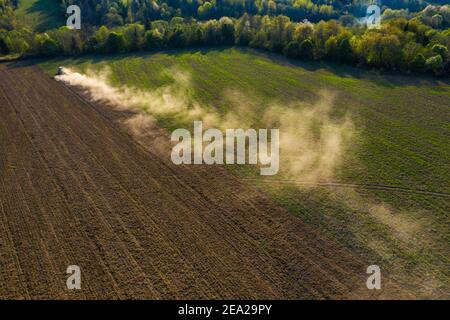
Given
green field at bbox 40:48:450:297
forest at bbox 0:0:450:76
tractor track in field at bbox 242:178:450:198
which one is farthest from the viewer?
forest at bbox 0:0:450:76

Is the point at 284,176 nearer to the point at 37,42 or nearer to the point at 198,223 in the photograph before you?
the point at 198,223

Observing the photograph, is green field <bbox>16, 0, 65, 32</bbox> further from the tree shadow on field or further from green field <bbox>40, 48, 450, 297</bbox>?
the tree shadow on field

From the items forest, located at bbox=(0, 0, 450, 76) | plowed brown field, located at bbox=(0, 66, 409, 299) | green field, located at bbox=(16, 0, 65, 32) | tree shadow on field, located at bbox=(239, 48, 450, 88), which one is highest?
green field, located at bbox=(16, 0, 65, 32)

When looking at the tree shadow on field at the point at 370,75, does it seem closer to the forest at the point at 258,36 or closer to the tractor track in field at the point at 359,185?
the forest at the point at 258,36

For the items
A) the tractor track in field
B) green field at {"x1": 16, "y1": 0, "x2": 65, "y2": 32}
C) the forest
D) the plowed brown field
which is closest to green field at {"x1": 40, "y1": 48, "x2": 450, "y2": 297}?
the tractor track in field

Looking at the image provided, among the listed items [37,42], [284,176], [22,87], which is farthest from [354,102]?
[37,42]

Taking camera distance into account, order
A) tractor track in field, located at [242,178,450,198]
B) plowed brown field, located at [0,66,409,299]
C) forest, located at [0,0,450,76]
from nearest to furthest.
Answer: plowed brown field, located at [0,66,409,299] → tractor track in field, located at [242,178,450,198] → forest, located at [0,0,450,76]

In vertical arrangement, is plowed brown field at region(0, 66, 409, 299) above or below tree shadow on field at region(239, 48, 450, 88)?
below
